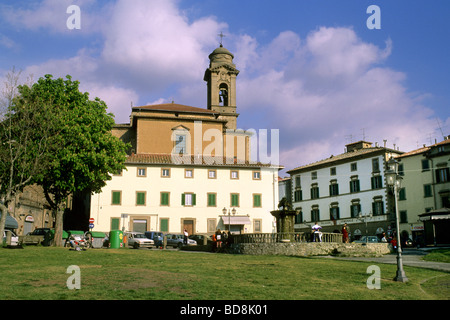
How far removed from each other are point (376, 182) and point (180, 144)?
2826cm

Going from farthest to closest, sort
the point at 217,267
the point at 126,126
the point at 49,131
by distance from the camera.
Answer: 1. the point at 126,126
2. the point at 49,131
3. the point at 217,267

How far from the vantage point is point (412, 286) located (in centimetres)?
1408

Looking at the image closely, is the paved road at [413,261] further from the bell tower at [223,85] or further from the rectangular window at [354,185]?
the bell tower at [223,85]

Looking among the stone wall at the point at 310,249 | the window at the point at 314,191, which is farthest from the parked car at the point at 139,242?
the window at the point at 314,191

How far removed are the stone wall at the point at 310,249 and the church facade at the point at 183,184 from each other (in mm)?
23925

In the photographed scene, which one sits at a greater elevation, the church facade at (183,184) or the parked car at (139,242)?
the church facade at (183,184)

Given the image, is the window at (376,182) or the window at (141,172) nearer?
the window at (141,172)

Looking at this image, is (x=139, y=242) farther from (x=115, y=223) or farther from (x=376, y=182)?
(x=376, y=182)

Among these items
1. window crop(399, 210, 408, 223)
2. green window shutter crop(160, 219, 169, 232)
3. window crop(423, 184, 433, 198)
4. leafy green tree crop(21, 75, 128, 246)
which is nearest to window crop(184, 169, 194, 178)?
green window shutter crop(160, 219, 169, 232)

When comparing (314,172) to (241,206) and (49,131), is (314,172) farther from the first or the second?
(49,131)

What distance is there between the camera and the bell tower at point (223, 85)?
7256cm

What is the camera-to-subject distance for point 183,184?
2174 inches
